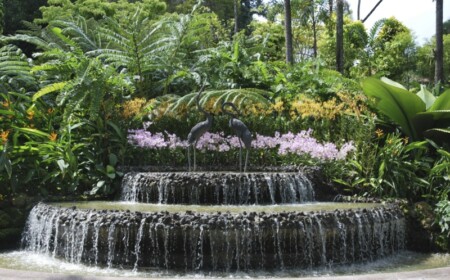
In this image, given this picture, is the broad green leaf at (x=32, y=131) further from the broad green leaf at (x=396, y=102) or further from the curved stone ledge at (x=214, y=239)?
the broad green leaf at (x=396, y=102)

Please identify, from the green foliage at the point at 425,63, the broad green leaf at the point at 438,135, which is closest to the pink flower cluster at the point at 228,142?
the broad green leaf at the point at 438,135

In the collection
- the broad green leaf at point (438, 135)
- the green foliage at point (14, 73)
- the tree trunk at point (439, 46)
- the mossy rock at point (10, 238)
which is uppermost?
the tree trunk at point (439, 46)

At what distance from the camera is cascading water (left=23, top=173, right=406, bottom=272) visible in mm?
5648

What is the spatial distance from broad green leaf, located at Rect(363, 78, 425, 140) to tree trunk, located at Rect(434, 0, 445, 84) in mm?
7845

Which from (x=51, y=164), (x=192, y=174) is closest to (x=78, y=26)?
(x=51, y=164)

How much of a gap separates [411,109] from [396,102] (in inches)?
10.3

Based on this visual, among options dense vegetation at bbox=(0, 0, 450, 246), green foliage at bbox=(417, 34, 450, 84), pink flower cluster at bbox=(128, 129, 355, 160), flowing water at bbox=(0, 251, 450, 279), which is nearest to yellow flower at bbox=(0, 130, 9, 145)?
dense vegetation at bbox=(0, 0, 450, 246)

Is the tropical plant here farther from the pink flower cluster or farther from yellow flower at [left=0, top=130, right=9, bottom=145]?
yellow flower at [left=0, top=130, right=9, bottom=145]

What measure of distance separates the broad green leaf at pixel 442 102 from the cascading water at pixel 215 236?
2769 mm

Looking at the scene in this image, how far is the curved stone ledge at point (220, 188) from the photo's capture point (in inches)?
286

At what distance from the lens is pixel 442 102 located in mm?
8812

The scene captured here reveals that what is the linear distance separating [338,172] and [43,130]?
4.80 metres

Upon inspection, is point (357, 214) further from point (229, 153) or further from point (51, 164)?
point (51, 164)

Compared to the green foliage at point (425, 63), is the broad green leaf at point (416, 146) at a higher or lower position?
lower
